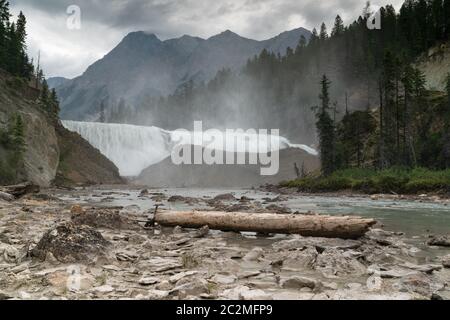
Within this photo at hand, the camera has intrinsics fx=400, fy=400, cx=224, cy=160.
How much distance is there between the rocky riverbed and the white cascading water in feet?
274

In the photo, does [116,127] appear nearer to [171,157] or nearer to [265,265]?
[171,157]

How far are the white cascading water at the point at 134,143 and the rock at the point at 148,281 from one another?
287 feet

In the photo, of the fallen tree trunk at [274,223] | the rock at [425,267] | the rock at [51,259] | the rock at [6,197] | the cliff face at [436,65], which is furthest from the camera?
the cliff face at [436,65]

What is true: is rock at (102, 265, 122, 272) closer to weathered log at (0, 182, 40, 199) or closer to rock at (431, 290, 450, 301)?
rock at (431, 290, 450, 301)

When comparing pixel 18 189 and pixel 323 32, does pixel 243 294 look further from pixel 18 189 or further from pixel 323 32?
→ pixel 323 32

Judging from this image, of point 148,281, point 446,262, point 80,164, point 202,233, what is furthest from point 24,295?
point 80,164

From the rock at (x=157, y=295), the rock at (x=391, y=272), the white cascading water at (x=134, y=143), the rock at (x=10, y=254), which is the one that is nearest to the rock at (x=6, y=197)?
the rock at (x=10, y=254)

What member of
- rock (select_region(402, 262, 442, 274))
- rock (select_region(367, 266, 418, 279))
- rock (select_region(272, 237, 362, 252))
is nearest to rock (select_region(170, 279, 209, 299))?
rock (select_region(367, 266, 418, 279))

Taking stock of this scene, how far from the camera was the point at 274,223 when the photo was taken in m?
12.6

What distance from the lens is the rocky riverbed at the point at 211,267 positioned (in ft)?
20.1

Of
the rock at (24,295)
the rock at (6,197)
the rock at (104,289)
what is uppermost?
the rock at (6,197)

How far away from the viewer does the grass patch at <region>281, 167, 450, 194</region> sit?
36.2 metres

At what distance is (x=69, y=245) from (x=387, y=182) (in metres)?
36.7

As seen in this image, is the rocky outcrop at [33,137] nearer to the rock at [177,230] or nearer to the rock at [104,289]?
the rock at [177,230]
